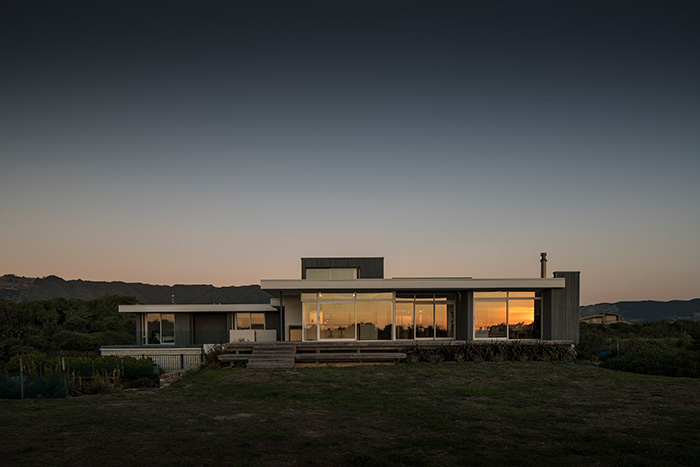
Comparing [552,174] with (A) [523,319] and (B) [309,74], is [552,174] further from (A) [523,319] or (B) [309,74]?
(B) [309,74]

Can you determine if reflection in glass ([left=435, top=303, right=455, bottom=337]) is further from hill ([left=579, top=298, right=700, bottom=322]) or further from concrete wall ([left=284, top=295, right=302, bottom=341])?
hill ([left=579, top=298, right=700, bottom=322])

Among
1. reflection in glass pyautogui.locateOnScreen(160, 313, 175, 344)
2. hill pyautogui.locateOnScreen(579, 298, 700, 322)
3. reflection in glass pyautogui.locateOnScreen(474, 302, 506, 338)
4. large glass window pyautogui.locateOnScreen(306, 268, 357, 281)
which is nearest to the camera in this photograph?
reflection in glass pyautogui.locateOnScreen(474, 302, 506, 338)

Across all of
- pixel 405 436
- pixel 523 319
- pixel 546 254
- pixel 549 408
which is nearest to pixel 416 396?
pixel 549 408

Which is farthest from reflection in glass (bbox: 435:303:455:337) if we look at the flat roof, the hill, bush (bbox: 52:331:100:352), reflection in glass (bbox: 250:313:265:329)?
the hill

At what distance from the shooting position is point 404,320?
68.1 ft

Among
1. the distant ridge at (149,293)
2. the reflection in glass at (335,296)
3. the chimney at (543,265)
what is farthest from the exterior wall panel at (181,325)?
the distant ridge at (149,293)

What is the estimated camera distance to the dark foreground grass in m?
5.97

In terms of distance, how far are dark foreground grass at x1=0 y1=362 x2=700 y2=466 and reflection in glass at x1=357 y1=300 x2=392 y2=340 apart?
7.25 m

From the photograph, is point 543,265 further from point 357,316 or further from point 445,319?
point 357,316

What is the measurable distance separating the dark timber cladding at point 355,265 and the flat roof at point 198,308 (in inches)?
129

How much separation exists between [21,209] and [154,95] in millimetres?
11080

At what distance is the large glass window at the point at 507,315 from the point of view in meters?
20.1

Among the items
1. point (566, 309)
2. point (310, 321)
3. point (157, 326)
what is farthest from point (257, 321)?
point (566, 309)

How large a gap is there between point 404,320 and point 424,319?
1.03 metres
